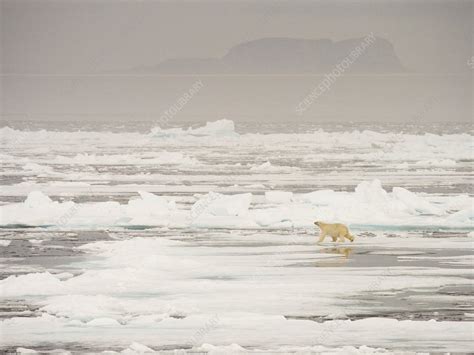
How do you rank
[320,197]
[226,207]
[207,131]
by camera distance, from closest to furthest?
1. [226,207]
2. [320,197]
3. [207,131]

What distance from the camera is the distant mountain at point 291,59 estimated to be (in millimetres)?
9469

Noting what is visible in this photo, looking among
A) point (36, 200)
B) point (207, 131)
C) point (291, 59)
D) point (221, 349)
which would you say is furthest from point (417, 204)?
point (36, 200)

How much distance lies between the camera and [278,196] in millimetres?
8859

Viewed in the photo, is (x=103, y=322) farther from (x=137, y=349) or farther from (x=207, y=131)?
(x=207, y=131)

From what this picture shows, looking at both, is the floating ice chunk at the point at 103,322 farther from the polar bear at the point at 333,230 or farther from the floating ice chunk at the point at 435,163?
the floating ice chunk at the point at 435,163

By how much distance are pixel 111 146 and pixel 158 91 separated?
0.73 m

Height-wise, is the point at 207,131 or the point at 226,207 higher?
the point at 207,131

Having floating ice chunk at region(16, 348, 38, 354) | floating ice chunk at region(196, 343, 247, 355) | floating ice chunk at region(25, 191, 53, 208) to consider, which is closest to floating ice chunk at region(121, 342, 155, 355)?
floating ice chunk at region(196, 343, 247, 355)

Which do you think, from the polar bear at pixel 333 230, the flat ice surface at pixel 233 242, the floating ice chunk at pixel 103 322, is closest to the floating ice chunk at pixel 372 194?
the flat ice surface at pixel 233 242

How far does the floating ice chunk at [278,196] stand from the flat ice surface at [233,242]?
0.6 inches

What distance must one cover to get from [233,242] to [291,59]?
7.42 feet

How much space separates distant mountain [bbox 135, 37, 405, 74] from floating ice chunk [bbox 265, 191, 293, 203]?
128 centimetres

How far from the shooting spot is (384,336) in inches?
242

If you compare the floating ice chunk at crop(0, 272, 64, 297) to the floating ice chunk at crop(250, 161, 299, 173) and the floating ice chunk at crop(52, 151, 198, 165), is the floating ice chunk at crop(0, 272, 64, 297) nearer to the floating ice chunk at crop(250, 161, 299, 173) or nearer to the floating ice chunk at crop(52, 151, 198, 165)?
the floating ice chunk at crop(52, 151, 198, 165)
